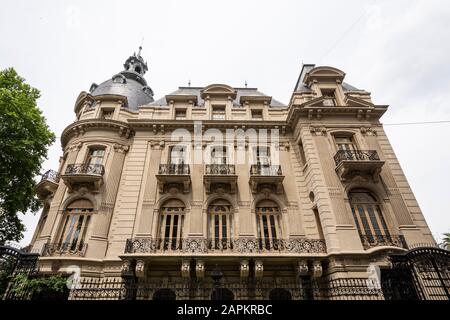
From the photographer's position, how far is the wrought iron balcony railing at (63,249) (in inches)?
483

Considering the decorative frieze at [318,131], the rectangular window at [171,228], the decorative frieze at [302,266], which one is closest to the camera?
the decorative frieze at [302,266]

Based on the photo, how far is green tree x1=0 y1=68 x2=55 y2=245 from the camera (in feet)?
43.1

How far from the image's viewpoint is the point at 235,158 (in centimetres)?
1583

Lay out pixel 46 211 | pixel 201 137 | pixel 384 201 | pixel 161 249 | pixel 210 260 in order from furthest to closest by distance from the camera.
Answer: pixel 201 137 → pixel 46 211 → pixel 384 201 → pixel 161 249 → pixel 210 260

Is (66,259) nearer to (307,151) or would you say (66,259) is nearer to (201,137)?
(201,137)

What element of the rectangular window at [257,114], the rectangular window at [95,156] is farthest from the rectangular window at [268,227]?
the rectangular window at [95,156]

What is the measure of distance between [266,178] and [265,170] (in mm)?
1061

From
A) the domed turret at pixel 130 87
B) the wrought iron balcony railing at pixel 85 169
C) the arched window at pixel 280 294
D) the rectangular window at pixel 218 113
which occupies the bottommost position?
the arched window at pixel 280 294

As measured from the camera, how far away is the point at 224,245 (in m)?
12.6

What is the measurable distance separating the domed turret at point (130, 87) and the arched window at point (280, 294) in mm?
16123

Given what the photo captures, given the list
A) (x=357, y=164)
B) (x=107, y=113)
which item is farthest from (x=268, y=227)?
(x=107, y=113)

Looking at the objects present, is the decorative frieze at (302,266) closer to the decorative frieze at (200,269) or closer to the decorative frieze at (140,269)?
the decorative frieze at (200,269)

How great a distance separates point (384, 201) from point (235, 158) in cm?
894
